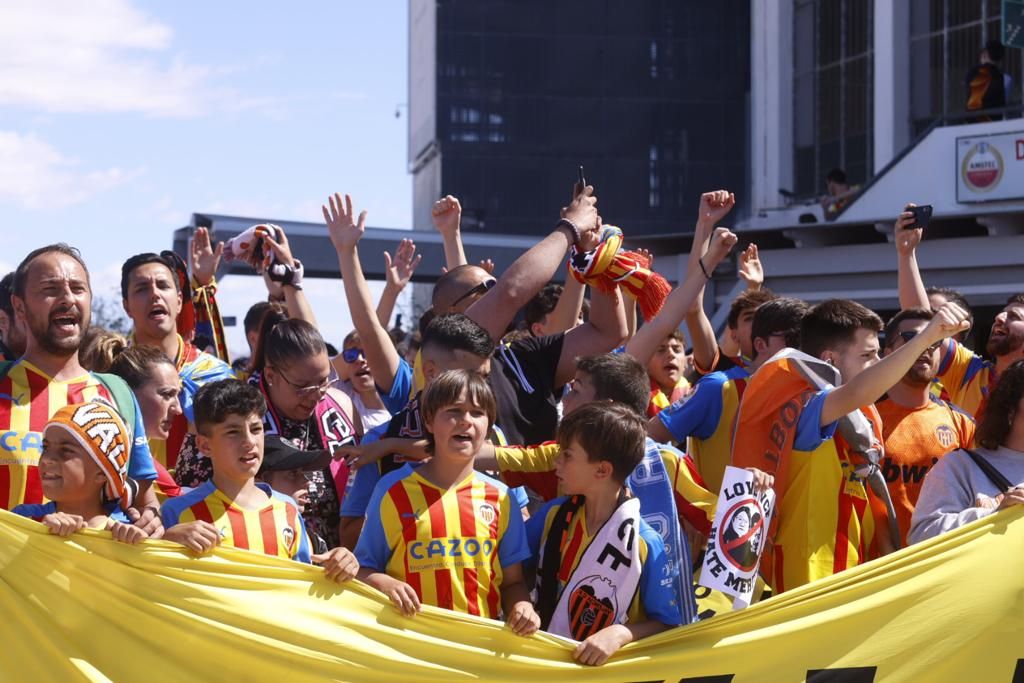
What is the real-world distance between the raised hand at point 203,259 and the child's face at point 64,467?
137 inches

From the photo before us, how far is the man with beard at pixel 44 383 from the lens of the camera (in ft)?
14.6

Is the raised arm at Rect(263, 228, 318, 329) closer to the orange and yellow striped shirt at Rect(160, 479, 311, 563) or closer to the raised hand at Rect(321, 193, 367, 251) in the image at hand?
the raised hand at Rect(321, 193, 367, 251)

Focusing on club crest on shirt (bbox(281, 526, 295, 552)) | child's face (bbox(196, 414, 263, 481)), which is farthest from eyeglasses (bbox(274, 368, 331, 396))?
club crest on shirt (bbox(281, 526, 295, 552))

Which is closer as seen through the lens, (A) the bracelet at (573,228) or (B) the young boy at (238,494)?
(B) the young boy at (238,494)

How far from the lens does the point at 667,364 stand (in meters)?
7.39

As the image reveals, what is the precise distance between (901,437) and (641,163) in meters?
32.7

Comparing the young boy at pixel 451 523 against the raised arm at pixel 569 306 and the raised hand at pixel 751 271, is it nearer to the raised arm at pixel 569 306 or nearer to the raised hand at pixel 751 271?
the raised arm at pixel 569 306

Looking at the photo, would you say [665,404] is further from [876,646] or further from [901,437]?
[876,646]

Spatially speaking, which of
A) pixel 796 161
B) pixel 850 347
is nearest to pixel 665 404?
pixel 850 347

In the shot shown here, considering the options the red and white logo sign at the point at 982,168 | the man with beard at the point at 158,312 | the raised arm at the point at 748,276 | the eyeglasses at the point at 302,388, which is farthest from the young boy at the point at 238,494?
the red and white logo sign at the point at 982,168

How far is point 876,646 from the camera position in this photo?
416 centimetres

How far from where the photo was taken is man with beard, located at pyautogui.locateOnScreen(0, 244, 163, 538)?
4.45 m

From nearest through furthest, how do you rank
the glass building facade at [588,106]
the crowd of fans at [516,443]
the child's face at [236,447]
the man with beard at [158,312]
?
the crowd of fans at [516,443] → the child's face at [236,447] → the man with beard at [158,312] → the glass building facade at [588,106]

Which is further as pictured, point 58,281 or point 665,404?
point 665,404
